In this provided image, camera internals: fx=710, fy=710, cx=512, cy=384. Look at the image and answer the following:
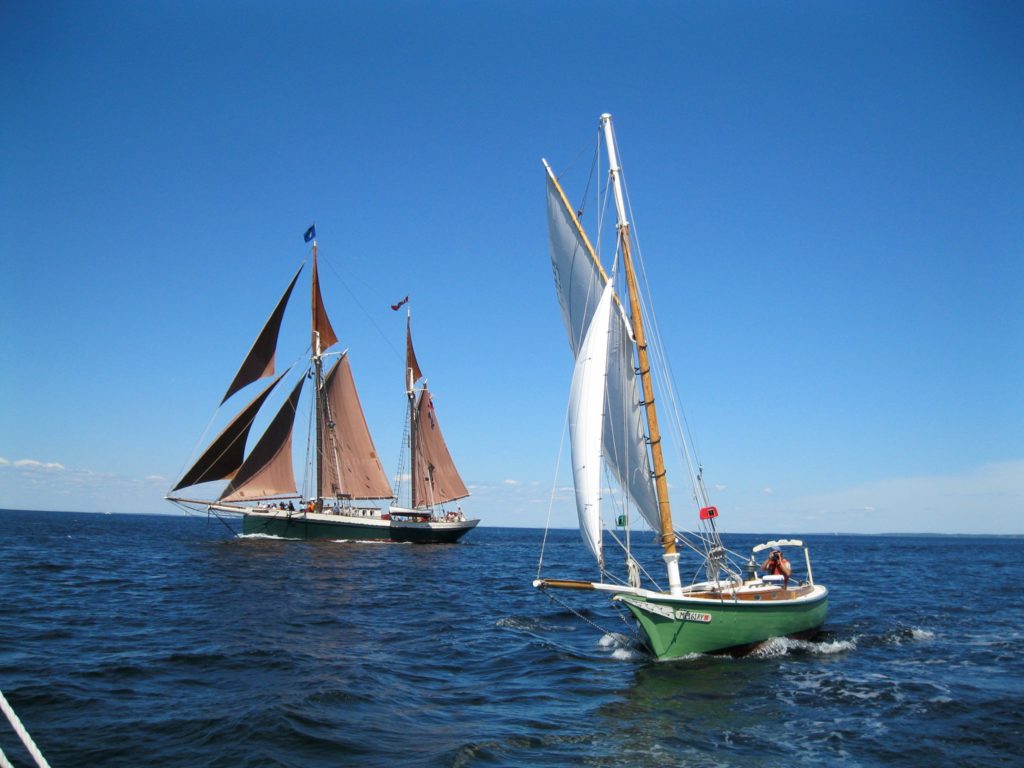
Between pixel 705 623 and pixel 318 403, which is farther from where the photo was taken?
pixel 318 403

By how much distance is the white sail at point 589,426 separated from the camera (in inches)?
650

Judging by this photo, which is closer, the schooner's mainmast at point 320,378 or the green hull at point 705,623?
the green hull at point 705,623

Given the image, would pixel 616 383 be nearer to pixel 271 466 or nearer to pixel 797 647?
pixel 797 647

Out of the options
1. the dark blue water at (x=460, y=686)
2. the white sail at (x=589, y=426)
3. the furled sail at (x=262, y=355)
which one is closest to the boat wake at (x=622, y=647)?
the dark blue water at (x=460, y=686)

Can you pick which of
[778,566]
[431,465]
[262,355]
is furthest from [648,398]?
[431,465]

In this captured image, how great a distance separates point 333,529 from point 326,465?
20.0 feet

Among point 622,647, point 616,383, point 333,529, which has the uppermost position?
point 616,383

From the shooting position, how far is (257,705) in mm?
12789

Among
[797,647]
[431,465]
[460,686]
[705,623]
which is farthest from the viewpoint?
[431,465]

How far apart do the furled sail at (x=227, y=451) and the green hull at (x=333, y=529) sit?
729 cm

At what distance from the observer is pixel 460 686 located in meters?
15.2

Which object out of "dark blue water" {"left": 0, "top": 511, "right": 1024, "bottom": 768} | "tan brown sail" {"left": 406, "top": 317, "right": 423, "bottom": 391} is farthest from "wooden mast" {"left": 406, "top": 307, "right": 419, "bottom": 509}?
"dark blue water" {"left": 0, "top": 511, "right": 1024, "bottom": 768}

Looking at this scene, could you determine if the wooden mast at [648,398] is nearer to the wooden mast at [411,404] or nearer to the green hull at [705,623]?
the green hull at [705,623]

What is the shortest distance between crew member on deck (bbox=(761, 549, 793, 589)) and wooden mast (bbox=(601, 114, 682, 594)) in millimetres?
4925
